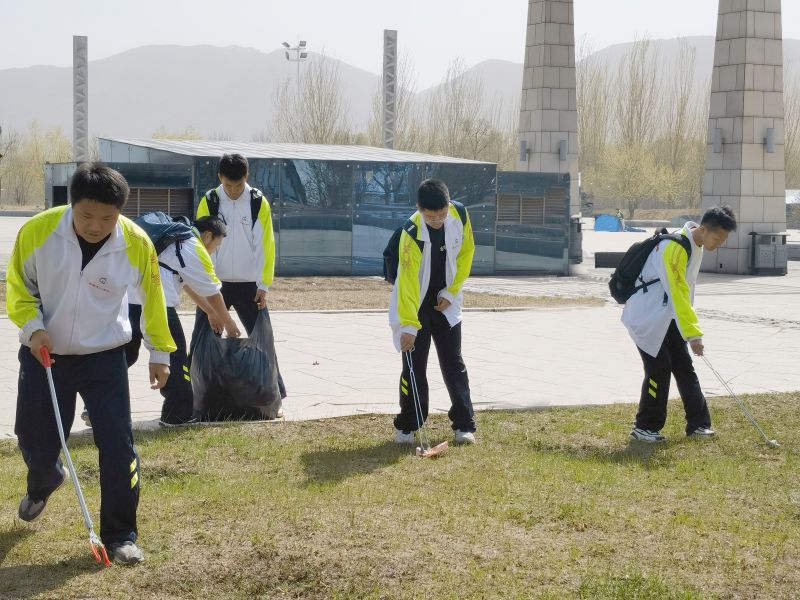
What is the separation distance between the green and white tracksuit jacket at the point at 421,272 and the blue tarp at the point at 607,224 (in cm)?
3955

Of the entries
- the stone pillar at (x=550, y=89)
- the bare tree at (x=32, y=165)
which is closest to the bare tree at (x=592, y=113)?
the bare tree at (x=32, y=165)

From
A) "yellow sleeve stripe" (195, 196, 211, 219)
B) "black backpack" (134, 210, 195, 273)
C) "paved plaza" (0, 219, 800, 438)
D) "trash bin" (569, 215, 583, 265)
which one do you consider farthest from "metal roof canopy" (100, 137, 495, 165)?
"black backpack" (134, 210, 195, 273)

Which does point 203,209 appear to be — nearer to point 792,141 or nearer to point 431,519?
point 431,519

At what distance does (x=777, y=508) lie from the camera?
5387 mm

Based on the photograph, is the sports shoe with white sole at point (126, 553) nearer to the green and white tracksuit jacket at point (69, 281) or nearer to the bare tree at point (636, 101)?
the green and white tracksuit jacket at point (69, 281)

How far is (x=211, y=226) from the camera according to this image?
22.5 feet

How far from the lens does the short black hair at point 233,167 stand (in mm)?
7145

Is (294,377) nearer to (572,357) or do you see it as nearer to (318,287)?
(572,357)

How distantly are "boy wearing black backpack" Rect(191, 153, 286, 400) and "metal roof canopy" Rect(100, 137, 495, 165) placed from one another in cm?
1009

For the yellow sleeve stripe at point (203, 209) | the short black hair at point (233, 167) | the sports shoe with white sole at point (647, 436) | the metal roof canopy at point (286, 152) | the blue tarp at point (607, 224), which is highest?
the metal roof canopy at point (286, 152)

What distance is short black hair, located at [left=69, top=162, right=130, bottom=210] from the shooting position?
4062 mm

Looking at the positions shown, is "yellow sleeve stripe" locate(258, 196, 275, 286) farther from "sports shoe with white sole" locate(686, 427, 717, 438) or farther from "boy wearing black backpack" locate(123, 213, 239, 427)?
"sports shoe with white sole" locate(686, 427, 717, 438)

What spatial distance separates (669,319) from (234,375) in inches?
100

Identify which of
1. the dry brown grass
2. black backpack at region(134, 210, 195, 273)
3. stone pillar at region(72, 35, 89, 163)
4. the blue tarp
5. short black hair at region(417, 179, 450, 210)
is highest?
stone pillar at region(72, 35, 89, 163)
